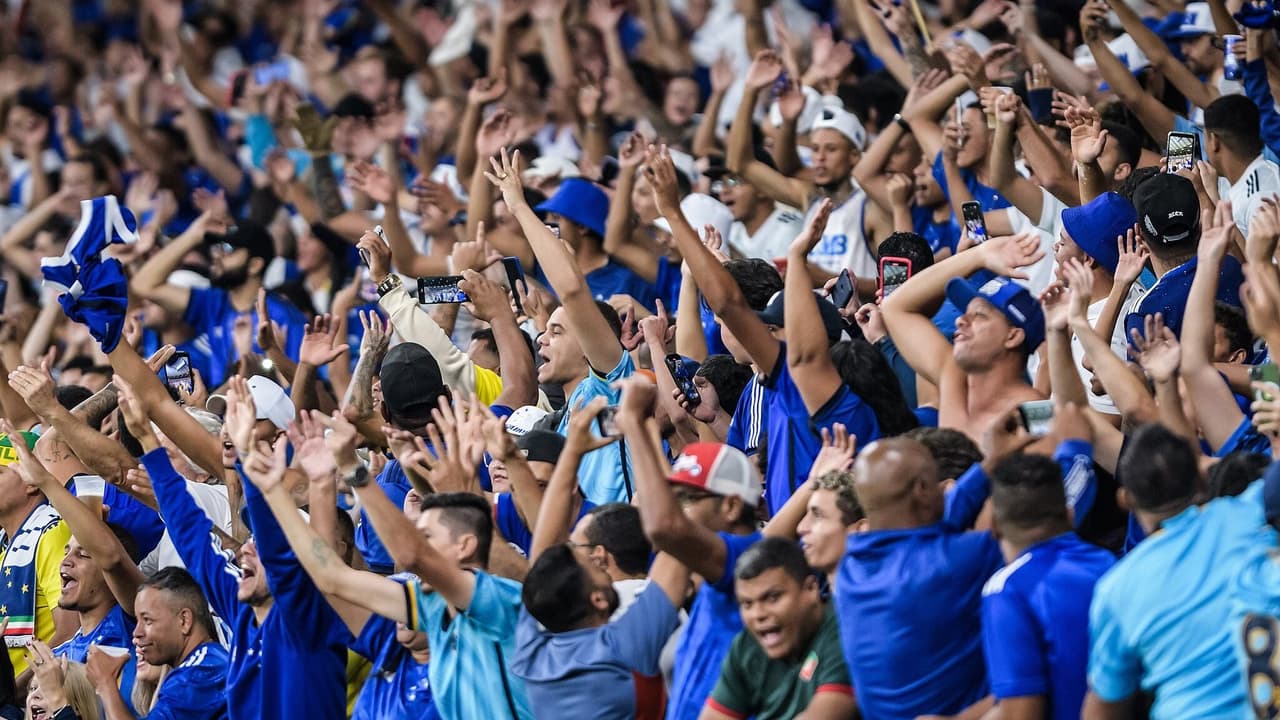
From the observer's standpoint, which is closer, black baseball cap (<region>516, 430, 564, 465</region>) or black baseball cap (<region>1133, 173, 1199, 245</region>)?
black baseball cap (<region>1133, 173, 1199, 245</region>)

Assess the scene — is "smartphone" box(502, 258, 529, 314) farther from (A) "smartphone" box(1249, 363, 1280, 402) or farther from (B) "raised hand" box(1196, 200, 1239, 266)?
(A) "smartphone" box(1249, 363, 1280, 402)

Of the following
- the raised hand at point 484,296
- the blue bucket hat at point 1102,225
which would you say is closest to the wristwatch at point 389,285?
the raised hand at point 484,296

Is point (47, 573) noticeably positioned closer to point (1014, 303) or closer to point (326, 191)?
point (1014, 303)

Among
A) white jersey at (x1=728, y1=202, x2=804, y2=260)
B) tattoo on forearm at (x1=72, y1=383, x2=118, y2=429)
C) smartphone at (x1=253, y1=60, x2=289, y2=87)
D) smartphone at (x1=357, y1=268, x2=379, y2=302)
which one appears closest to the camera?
tattoo on forearm at (x1=72, y1=383, x2=118, y2=429)

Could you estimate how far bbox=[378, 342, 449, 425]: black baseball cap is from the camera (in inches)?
275

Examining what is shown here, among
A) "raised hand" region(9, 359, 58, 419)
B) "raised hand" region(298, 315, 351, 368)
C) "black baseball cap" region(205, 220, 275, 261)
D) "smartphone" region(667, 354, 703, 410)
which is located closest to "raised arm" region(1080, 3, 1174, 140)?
"smartphone" region(667, 354, 703, 410)

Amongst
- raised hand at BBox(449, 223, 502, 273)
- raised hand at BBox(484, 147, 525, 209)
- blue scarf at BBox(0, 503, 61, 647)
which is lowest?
blue scarf at BBox(0, 503, 61, 647)

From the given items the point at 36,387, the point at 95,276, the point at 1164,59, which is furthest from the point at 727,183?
the point at 36,387

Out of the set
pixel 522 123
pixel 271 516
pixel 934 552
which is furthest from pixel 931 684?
pixel 522 123

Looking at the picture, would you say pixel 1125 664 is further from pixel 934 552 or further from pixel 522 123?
pixel 522 123

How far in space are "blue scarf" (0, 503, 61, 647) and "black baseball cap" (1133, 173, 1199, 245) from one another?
4.45m

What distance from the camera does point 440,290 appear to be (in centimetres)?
761

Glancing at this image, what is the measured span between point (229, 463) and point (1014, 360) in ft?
9.25

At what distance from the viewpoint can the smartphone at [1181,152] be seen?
6.94 meters
